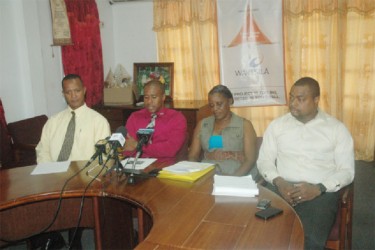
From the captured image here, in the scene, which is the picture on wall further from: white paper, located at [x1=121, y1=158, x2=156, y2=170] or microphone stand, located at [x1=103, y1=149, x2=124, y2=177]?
microphone stand, located at [x1=103, y1=149, x2=124, y2=177]

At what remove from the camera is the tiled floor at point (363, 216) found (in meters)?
2.83

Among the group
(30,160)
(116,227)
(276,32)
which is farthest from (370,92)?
(30,160)

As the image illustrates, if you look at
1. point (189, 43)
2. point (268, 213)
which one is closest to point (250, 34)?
point (189, 43)

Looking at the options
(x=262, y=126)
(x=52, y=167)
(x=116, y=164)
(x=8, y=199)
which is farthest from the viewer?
(x=262, y=126)

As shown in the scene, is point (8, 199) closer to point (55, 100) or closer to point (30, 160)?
point (30, 160)

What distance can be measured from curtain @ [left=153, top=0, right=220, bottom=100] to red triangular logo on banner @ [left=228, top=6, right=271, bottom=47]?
1.14ft

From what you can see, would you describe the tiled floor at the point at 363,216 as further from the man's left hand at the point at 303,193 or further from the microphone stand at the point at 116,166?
the microphone stand at the point at 116,166

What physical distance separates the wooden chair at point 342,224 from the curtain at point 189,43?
3.27 meters

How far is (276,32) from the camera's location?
488cm

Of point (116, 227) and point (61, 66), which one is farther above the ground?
point (61, 66)

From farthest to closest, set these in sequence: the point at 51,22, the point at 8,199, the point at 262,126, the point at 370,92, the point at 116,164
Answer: the point at 262,126 → the point at 370,92 → the point at 51,22 → the point at 116,164 → the point at 8,199

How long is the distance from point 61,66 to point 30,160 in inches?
55.1

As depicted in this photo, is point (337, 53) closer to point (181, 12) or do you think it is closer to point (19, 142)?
point (181, 12)

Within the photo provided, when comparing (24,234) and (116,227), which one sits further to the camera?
(116,227)
